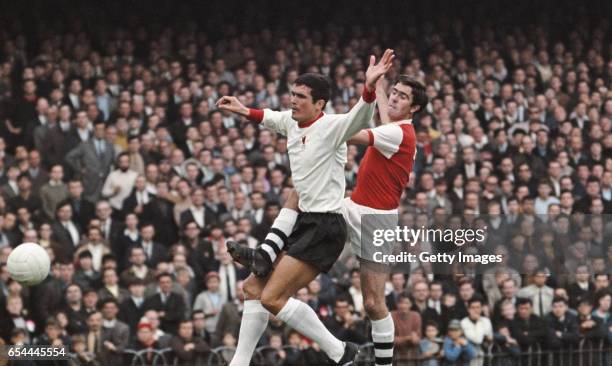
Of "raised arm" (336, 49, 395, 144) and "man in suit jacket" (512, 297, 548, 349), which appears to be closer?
"raised arm" (336, 49, 395, 144)

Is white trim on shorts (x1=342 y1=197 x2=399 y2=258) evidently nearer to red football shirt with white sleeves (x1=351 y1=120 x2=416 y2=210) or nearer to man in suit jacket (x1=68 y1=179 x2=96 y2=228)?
red football shirt with white sleeves (x1=351 y1=120 x2=416 y2=210)

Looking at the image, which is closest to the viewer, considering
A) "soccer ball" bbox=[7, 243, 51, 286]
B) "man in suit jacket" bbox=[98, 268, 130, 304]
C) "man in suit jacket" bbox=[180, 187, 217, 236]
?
"soccer ball" bbox=[7, 243, 51, 286]

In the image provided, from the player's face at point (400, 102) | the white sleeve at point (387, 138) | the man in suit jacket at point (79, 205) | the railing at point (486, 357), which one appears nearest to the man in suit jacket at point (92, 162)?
the man in suit jacket at point (79, 205)

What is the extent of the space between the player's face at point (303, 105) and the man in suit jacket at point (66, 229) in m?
5.80

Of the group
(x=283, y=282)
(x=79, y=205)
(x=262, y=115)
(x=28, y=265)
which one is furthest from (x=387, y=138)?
(x=79, y=205)

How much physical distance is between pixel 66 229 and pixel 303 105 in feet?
20.2

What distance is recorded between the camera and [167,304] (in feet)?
46.0

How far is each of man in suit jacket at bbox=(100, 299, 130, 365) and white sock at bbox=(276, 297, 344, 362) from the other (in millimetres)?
4199

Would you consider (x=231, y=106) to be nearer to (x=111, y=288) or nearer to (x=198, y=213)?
(x=111, y=288)

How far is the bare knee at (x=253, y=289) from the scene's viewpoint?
9.45 metres

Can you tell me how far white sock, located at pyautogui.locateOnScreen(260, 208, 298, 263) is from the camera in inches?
372

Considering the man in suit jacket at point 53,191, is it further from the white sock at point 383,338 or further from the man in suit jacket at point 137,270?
the white sock at point 383,338

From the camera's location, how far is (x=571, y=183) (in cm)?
1761

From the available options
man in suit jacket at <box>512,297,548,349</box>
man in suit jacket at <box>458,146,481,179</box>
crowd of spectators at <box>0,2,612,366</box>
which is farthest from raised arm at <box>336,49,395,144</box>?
man in suit jacket at <box>458,146,481,179</box>
